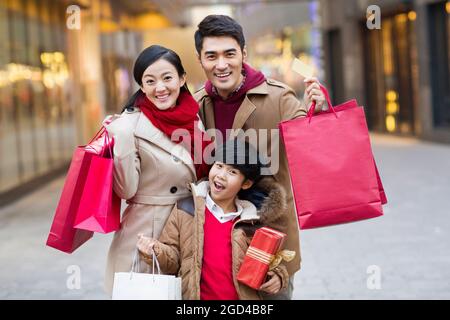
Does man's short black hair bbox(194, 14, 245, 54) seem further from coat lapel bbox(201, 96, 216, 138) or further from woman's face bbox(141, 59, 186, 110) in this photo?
coat lapel bbox(201, 96, 216, 138)

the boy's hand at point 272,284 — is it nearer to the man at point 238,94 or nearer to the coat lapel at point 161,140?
the man at point 238,94

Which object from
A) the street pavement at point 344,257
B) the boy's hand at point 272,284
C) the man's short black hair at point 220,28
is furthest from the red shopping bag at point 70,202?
the street pavement at point 344,257

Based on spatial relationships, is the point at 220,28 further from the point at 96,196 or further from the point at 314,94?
the point at 96,196

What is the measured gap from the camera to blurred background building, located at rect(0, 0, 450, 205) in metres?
13.7

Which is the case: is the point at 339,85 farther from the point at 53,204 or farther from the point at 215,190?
the point at 215,190

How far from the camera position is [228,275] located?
120 inches

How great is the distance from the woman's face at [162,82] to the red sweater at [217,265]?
531mm

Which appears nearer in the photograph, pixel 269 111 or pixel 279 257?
pixel 279 257

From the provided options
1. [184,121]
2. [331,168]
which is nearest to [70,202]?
[184,121]

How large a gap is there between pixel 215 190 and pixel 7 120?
10362 mm

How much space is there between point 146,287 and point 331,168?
807mm

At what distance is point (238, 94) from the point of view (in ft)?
10.9

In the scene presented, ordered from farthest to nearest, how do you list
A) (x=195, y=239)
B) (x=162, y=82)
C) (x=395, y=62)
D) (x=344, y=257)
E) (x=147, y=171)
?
(x=395, y=62) < (x=344, y=257) < (x=147, y=171) < (x=162, y=82) < (x=195, y=239)
